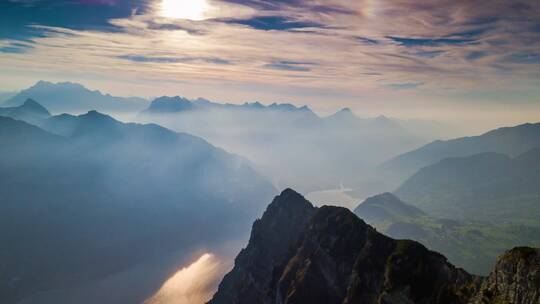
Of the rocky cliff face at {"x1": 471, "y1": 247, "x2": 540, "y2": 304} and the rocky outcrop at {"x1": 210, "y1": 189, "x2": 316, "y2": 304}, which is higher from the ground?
the rocky cliff face at {"x1": 471, "y1": 247, "x2": 540, "y2": 304}

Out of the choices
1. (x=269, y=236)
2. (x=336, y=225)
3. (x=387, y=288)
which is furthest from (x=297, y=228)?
(x=387, y=288)

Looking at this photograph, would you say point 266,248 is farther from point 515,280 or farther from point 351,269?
point 515,280

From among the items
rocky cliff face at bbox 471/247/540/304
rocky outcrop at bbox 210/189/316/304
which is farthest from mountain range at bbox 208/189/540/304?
rocky outcrop at bbox 210/189/316/304

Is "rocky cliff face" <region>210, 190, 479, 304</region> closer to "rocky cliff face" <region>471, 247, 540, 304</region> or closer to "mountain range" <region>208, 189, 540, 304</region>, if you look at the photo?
"mountain range" <region>208, 189, 540, 304</region>

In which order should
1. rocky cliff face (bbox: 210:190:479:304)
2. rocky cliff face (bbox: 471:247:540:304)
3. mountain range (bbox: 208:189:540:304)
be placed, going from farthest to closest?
rocky cliff face (bbox: 210:190:479:304) → mountain range (bbox: 208:189:540:304) → rocky cliff face (bbox: 471:247:540:304)

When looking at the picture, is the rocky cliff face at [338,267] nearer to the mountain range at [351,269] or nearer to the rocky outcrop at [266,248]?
the mountain range at [351,269]

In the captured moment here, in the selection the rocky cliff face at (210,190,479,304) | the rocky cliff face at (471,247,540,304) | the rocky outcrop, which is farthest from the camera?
the rocky outcrop

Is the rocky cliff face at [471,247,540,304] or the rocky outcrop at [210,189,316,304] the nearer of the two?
the rocky cliff face at [471,247,540,304]
